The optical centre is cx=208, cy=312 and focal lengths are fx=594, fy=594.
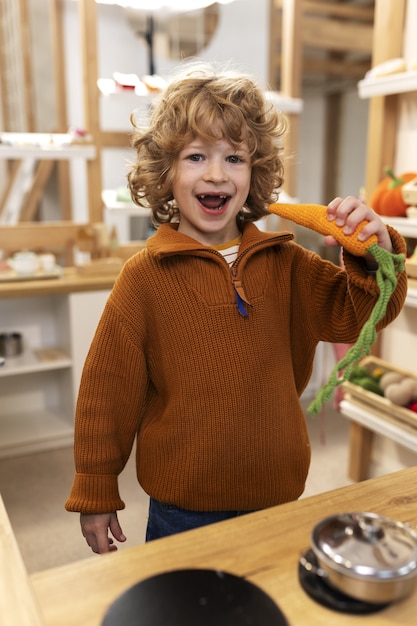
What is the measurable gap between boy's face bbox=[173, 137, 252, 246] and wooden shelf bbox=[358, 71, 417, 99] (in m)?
0.99

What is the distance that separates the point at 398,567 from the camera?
2.03 feet

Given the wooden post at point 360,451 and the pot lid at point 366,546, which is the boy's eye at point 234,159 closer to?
the pot lid at point 366,546

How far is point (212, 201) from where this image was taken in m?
1.10

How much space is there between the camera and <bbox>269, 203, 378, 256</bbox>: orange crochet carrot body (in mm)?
861

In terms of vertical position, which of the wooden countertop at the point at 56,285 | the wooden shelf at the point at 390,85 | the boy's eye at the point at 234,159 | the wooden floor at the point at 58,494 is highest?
the wooden shelf at the point at 390,85

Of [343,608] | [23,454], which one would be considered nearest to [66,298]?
[23,454]

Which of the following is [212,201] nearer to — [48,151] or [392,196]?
[392,196]

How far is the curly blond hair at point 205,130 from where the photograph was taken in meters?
1.08

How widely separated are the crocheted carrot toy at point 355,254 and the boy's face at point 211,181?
0.15 metres

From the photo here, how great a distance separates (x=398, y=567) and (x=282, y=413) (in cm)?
52

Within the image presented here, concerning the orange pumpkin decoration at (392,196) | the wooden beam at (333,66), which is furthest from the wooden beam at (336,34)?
the orange pumpkin decoration at (392,196)

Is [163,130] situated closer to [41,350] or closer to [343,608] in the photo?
[343,608]

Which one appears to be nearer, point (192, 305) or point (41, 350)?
point (192, 305)

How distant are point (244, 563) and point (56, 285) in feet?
6.60
